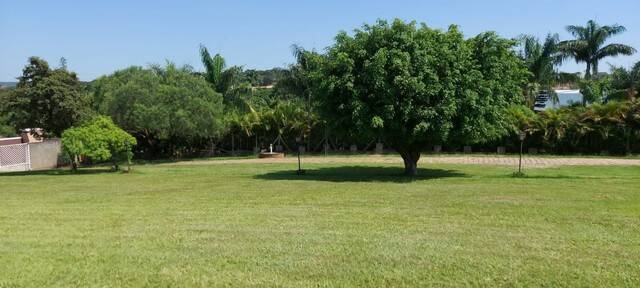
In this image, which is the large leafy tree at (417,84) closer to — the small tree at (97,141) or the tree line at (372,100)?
the tree line at (372,100)

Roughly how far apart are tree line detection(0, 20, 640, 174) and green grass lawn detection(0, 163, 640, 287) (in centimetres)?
329

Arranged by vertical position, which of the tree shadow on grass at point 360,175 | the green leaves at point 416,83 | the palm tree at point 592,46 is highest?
the palm tree at point 592,46

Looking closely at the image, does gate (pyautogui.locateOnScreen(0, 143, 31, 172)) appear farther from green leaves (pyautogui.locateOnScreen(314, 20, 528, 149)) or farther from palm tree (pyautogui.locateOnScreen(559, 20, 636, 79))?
palm tree (pyautogui.locateOnScreen(559, 20, 636, 79))

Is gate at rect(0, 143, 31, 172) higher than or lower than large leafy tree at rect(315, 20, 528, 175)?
lower

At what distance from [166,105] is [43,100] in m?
5.94

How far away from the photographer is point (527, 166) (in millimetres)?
19266

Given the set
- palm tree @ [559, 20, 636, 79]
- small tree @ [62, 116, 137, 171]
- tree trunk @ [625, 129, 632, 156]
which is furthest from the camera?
palm tree @ [559, 20, 636, 79]

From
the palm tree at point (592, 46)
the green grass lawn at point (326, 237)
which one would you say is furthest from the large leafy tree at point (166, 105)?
the palm tree at point (592, 46)

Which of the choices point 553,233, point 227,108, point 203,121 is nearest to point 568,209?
point 553,233

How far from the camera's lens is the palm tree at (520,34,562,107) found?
3231cm

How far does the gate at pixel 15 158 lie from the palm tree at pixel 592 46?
32601 millimetres

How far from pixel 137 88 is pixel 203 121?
3229mm

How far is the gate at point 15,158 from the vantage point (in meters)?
23.8

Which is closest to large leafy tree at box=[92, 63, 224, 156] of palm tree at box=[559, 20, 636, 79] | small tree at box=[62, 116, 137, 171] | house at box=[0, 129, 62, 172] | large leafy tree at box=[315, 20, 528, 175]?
house at box=[0, 129, 62, 172]
